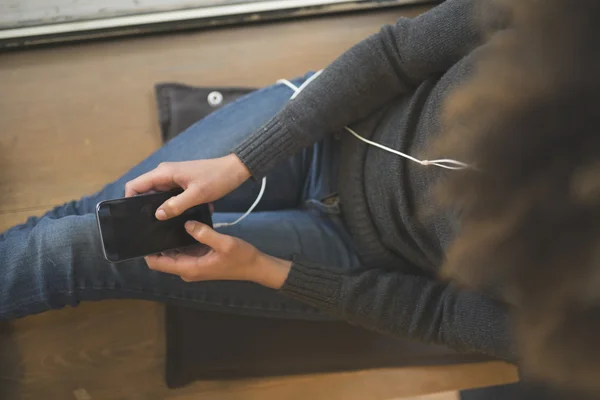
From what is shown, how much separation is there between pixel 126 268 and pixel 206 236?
0.15 meters

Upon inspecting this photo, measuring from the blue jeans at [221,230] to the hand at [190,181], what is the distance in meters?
0.09

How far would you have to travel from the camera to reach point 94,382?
0.86 metres

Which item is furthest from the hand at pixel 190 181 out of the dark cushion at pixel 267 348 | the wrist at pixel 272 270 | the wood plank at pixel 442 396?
the wood plank at pixel 442 396

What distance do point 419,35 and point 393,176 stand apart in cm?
17

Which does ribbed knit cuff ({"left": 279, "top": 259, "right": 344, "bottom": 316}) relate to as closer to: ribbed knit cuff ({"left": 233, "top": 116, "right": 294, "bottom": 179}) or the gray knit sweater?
the gray knit sweater

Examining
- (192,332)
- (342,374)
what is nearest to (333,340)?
(342,374)

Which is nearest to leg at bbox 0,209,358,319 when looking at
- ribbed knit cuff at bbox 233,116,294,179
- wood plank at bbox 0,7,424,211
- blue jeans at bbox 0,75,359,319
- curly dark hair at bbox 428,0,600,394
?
blue jeans at bbox 0,75,359,319

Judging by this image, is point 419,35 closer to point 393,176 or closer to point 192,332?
point 393,176

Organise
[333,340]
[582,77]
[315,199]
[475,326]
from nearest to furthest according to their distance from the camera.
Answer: [582,77] < [475,326] < [315,199] < [333,340]

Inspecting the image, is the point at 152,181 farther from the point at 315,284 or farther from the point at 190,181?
the point at 315,284

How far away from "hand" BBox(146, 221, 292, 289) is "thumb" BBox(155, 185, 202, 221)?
0.08 ft

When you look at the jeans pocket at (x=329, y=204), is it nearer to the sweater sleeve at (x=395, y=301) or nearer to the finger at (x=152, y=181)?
the sweater sleeve at (x=395, y=301)

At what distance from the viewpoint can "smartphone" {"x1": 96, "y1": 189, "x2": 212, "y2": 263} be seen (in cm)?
59

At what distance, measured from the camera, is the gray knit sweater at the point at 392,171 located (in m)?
0.58
